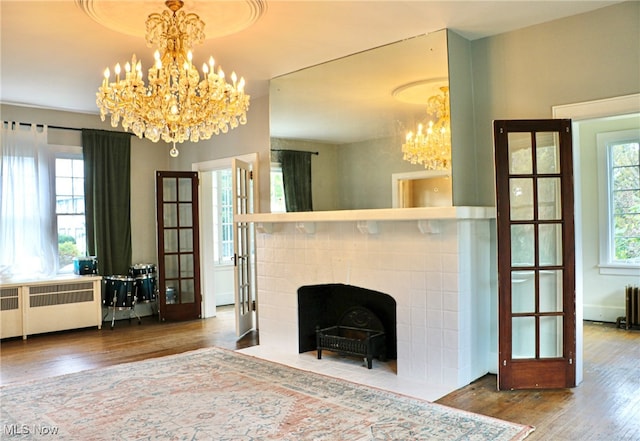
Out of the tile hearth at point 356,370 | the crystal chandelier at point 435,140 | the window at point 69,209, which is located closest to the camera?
the tile hearth at point 356,370

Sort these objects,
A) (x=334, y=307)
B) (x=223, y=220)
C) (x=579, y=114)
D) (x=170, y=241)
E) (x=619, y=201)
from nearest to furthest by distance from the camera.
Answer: (x=579, y=114) → (x=334, y=307) → (x=619, y=201) → (x=170, y=241) → (x=223, y=220)

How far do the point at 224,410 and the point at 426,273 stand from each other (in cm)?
180

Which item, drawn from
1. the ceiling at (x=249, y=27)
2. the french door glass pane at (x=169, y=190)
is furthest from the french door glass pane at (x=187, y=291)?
the ceiling at (x=249, y=27)

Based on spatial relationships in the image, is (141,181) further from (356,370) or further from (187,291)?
(356,370)

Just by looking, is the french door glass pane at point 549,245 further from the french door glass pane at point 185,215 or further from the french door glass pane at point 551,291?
the french door glass pane at point 185,215

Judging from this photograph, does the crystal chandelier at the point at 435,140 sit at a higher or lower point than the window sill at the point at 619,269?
higher

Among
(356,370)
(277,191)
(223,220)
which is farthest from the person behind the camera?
(223,220)

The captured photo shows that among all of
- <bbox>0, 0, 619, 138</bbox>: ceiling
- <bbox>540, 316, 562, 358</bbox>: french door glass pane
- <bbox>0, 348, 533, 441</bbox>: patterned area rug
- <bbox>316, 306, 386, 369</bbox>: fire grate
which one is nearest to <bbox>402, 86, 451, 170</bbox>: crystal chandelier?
<bbox>0, 0, 619, 138</bbox>: ceiling

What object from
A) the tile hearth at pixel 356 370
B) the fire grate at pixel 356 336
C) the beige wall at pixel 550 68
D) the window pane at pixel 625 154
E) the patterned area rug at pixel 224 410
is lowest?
the tile hearth at pixel 356 370

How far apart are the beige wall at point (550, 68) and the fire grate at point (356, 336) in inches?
57.2

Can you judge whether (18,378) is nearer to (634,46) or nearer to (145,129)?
(145,129)

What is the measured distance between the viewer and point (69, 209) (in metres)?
6.46

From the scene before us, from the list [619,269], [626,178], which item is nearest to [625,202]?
[626,178]

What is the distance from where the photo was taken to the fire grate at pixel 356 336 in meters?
4.32
